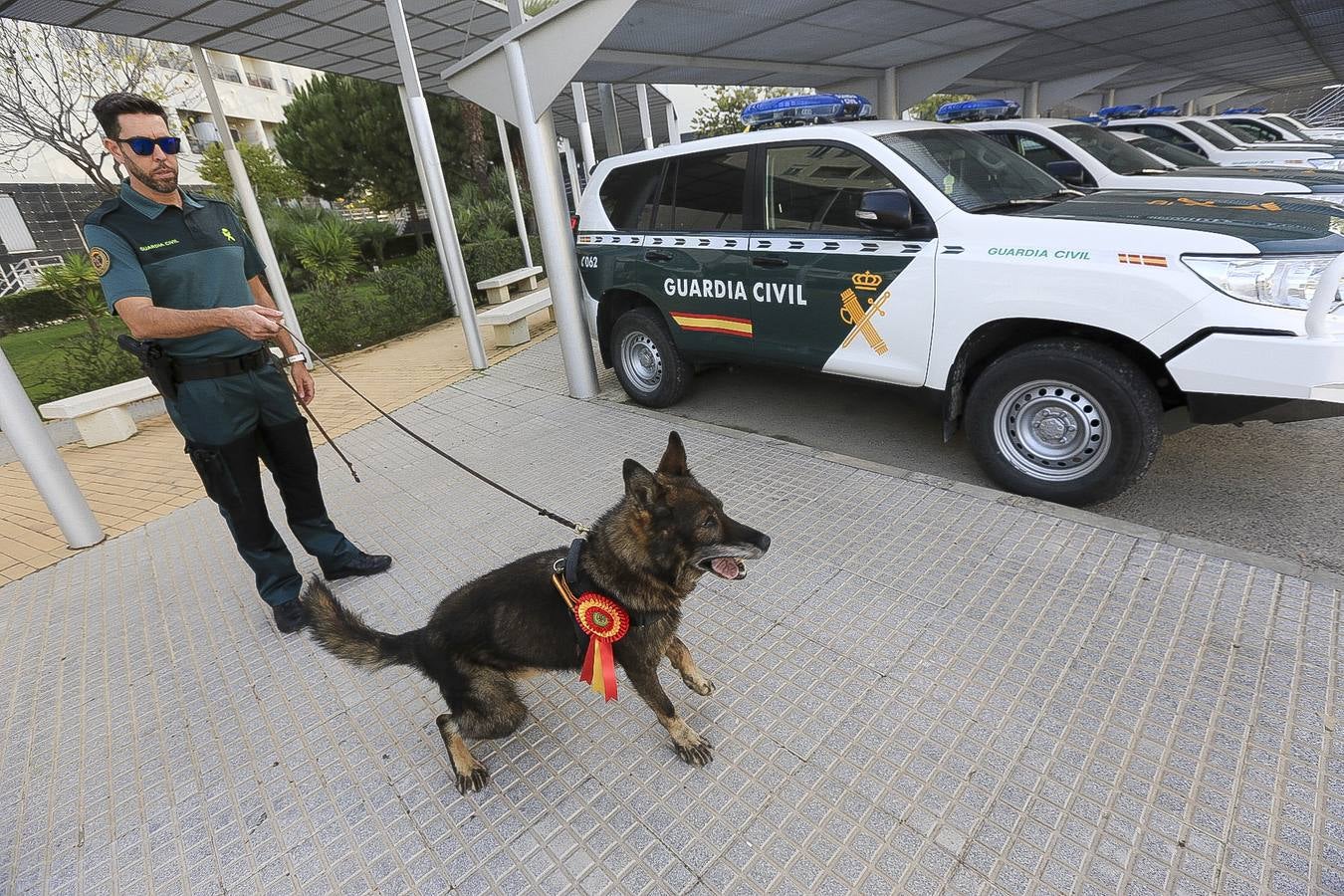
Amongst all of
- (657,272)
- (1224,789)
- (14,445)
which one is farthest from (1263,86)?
(14,445)

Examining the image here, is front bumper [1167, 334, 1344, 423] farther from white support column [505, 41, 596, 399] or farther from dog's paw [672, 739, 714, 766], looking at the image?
white support column [505, 41, 596, 399]

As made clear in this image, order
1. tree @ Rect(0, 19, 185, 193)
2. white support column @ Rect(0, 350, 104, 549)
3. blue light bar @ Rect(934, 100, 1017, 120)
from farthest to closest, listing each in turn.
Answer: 1. tree @ Rect(0, 19, 185, 193)
2. blue light bar @ Rect(934, 100, 1017, 120)
3. white support column @ Rect(0, 350, 104, 549)

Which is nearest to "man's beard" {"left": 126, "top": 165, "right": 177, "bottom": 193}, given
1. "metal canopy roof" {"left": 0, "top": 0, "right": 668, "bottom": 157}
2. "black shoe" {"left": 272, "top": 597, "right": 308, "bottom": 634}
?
"black shoe" {"left": 272, "top": 597, "right": 308, "bottom": 634}

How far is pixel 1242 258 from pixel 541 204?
15.4ft

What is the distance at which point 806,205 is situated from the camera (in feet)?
14.1

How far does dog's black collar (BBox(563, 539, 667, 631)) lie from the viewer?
6.65ft

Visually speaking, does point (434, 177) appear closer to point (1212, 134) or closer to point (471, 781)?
point (471, 781)

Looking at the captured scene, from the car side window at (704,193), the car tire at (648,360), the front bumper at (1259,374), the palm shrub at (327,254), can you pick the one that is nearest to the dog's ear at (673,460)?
the front bumper at (1259,374)

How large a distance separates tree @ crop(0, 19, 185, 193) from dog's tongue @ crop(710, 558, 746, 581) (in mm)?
12875

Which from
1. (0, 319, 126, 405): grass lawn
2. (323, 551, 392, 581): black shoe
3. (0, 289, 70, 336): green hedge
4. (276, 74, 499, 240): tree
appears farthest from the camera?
(276, 74, 499, 240): tree

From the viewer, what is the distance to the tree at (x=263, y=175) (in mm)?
17906

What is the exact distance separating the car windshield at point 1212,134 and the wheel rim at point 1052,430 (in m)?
9.86

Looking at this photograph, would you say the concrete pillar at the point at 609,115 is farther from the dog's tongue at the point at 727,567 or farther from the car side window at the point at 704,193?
the dog's tongue at the point at 727,567

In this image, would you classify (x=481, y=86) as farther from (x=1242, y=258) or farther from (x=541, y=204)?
(x=1242, y=258)
